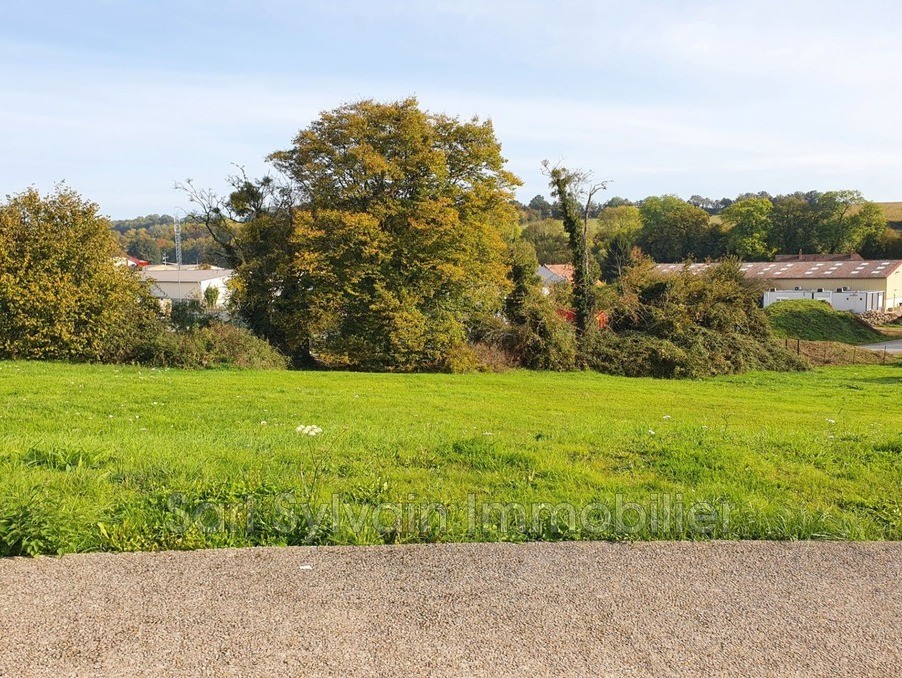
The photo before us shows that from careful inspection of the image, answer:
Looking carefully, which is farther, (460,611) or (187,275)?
(187,275)

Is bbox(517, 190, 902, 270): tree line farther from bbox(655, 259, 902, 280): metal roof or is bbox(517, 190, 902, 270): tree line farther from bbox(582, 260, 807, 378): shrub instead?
bbox(582, 260, 807, 378): shrub

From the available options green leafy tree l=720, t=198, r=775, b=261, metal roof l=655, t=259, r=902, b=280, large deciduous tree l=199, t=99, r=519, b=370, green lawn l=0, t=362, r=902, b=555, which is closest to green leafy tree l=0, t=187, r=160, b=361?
A: large deciduous tree l=199, t=99, r=519, b=370

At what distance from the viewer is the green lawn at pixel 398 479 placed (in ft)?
16.2

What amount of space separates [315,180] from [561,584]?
82.9ft

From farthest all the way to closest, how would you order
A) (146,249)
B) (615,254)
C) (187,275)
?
(146,249) < (187,275) < (615,254)

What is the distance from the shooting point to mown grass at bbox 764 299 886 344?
2004 inches

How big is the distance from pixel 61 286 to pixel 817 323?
1938 inches

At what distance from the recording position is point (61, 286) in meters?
21.6

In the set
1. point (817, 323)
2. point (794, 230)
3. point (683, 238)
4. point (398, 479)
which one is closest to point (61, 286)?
point (398, 479)

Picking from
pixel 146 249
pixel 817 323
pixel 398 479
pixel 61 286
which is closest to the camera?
pixel 398 479

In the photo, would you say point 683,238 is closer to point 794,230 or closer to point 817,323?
point 794,230

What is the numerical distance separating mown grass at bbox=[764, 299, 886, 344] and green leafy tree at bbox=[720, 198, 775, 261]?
3394 cm

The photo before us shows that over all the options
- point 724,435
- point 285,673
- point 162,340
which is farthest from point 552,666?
point 162,340

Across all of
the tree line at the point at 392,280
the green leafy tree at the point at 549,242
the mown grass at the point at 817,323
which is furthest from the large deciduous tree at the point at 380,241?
the green leafy tree at the point at 549,242
